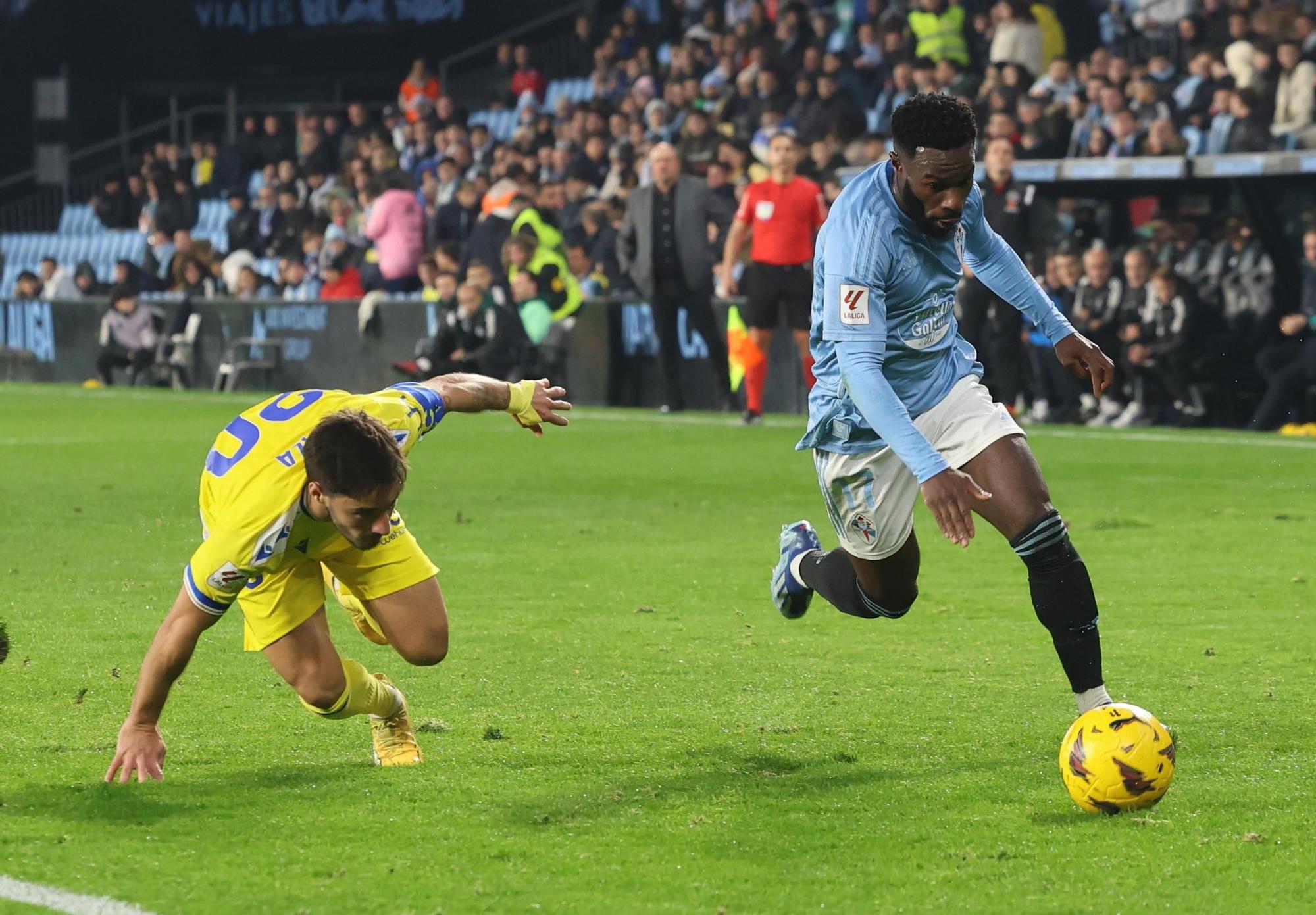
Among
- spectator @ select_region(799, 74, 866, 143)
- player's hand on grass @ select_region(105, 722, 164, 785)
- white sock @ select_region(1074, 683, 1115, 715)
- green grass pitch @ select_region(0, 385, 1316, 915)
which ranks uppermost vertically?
spectator @ select_region(799, 74, 866, 143)

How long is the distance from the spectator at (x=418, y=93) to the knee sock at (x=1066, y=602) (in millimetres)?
23609

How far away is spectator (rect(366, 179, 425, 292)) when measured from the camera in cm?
2211

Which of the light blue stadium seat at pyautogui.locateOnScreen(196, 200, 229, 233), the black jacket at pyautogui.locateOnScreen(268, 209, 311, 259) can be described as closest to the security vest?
the black jacket at pyautogui.locateOnScreen(268, 209, 311, 259)

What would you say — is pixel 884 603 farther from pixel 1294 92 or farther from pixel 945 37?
pixel 945 37

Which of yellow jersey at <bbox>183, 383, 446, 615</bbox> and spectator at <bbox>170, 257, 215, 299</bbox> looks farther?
spectator at <bbox>170, 257, 215, 299</bbox>

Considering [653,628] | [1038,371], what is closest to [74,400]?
[1038,371]

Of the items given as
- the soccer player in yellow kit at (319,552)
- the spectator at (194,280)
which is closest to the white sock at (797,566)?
the soccer player in yellow kit at (319,552)

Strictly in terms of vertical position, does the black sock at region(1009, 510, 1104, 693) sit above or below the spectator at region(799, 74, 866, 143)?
below

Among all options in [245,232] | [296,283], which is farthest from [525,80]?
[296,283]

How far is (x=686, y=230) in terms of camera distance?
17.6 m

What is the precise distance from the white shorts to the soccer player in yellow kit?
817mm

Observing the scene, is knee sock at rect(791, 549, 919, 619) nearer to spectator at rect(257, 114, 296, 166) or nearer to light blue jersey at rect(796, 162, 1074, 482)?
light blue jersey at rect(796, 162, 1074, 482)

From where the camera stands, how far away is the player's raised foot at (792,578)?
6699mm

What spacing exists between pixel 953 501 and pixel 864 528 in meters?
1.07
